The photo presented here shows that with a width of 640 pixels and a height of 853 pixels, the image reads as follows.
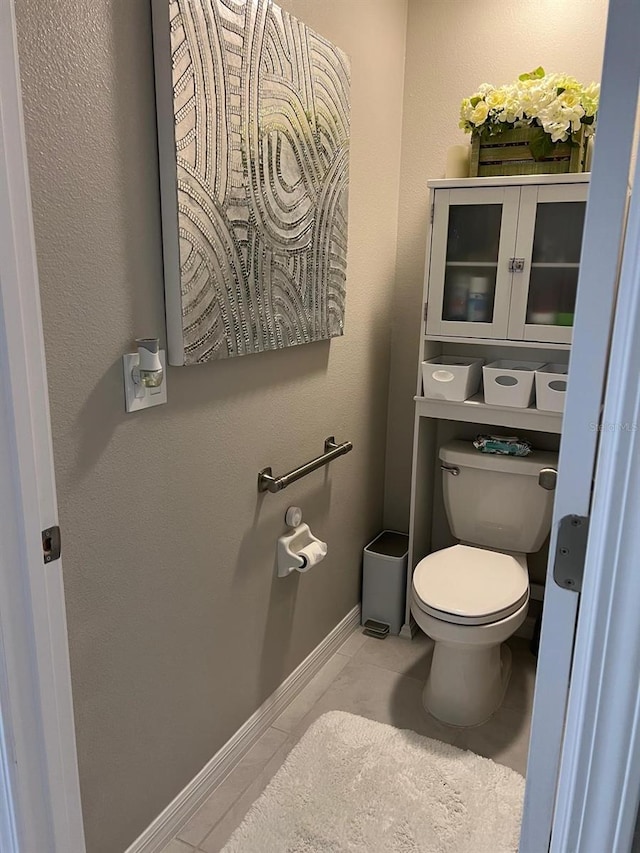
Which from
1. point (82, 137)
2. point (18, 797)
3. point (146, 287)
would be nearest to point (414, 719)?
point (18, 797)

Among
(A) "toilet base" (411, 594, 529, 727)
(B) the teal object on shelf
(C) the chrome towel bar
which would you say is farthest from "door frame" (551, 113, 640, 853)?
(B) the teal object on shelf

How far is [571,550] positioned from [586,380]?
0.22 meters

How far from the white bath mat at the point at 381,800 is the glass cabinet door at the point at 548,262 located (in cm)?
135

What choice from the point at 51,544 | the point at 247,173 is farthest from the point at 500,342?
the point at 51,544

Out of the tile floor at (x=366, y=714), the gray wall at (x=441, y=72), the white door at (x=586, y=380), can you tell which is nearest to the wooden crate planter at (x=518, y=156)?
the gray wall at (x=441, y=72)

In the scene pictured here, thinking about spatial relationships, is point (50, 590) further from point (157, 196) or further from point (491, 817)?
point (491, 817)

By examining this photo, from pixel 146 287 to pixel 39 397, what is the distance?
408 millimetres

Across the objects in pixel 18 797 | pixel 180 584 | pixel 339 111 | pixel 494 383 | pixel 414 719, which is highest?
pixel 339 111

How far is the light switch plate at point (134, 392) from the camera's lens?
4.44ft

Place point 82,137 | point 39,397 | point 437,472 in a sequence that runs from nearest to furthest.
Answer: point 39,397 → point 82,137 → point 437,472

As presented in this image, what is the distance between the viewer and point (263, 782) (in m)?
1.88

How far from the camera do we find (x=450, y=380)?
2.35 metres

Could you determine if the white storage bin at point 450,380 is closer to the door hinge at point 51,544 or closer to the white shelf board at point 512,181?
the white shelf board at point 512,181

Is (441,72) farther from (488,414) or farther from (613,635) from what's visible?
(613,635)
